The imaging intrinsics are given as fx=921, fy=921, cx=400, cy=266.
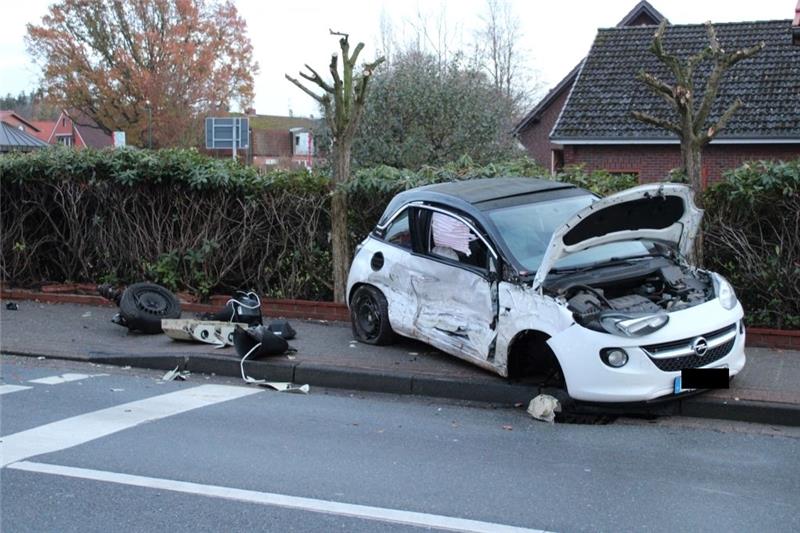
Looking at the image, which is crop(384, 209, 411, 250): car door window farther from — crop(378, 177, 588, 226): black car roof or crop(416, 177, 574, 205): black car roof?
crop(416, 177, 574, 205): black car roof

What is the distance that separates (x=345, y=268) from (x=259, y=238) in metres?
1.35

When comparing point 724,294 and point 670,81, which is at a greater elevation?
point 670,81

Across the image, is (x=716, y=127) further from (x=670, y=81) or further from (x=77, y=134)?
(x=77, y=134)

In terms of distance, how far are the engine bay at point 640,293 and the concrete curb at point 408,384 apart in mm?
761

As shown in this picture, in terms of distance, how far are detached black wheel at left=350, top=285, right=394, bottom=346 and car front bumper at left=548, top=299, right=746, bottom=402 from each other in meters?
2.61

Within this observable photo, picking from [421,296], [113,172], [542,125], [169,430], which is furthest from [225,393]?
[542,125]

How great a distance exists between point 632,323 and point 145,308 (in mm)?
6050

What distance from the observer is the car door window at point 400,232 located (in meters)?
9.30

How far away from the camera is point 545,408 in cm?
735

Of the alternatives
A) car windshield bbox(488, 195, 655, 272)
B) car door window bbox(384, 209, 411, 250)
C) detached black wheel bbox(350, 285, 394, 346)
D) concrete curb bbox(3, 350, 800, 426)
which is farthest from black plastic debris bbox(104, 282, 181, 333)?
car windshield bbox(488, 195, 655, 272)

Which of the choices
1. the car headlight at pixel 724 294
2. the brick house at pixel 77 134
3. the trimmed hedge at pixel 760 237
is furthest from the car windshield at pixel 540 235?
the brick house at pixel 77 134

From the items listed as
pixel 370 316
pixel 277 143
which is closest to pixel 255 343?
pixel 370 316

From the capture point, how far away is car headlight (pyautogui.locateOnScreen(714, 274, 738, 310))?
760 cm

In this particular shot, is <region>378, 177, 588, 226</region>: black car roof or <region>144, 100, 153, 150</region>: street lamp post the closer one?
<region>378, 177, 588, 226</region>: black car roof
